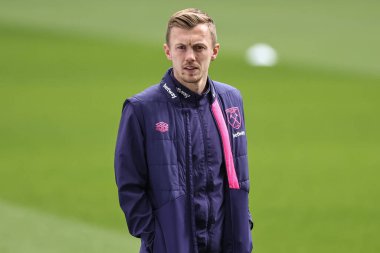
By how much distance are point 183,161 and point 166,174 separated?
0.10m

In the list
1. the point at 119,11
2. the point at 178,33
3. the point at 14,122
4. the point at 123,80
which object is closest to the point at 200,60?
the point at 178,33

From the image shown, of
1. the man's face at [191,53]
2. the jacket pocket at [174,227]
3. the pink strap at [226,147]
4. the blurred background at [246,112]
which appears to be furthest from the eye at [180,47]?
the blurred background at [246,112]

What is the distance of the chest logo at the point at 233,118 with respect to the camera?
3.86 meters

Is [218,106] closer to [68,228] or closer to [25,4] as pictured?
[68,228]

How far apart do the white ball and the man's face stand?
22.4ft

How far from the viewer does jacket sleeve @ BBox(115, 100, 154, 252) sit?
3.72m

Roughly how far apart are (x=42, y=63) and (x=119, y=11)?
96.7 inches

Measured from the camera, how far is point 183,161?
3.72 metres

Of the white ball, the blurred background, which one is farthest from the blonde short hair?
the white ball

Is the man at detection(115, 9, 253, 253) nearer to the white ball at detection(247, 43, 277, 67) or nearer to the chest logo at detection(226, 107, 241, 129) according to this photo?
the chest logo at detection(226, 107, 241, 129)

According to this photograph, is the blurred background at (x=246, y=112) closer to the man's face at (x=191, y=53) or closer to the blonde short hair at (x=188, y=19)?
the man's face at (x=191, y=53)

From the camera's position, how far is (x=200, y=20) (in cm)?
374

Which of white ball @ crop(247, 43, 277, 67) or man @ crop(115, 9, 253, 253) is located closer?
man @ crop(115, 9, 253, 253)

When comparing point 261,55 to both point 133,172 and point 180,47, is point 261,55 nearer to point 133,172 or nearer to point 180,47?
point 180,47
